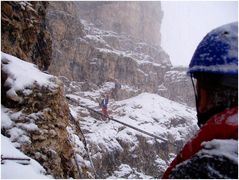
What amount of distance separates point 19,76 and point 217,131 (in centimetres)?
550

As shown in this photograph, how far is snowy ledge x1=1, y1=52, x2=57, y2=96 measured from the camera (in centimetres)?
629

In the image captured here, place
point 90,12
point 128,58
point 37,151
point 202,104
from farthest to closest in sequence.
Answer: point 90,12 → point 128,58 → point 37,151 → point 202,104

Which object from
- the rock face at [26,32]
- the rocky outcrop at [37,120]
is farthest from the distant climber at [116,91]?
the rocky outcrop at [37,120]

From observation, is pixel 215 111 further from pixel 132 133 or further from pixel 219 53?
pixel 132 133

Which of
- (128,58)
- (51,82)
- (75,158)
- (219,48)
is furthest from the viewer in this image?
(128,58)

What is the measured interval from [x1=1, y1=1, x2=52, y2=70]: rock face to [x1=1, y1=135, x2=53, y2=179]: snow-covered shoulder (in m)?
4.29

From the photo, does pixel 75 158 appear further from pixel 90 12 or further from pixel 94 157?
pixel 90 12

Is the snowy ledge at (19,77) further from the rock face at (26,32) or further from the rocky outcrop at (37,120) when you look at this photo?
the rock face at (26,32)

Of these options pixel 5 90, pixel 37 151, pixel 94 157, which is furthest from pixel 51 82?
pixel 94 157

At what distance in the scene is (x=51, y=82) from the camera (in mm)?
6996

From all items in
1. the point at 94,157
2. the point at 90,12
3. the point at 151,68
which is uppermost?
the point at 90,12

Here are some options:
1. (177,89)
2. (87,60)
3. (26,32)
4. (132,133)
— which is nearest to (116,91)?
(87,60)

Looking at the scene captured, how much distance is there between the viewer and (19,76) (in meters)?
6.41

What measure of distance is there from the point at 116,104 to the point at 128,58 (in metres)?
11.7
